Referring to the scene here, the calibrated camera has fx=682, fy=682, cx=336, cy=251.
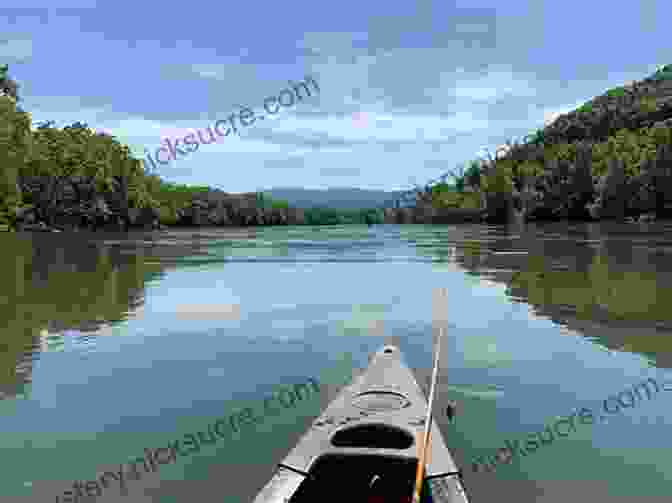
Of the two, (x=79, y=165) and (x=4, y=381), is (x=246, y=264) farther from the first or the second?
(x=79, y=165)

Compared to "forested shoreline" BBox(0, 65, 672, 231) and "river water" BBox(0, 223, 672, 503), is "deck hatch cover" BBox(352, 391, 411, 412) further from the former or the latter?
"forested shoreline" BBox(0, 65, 672, 231)

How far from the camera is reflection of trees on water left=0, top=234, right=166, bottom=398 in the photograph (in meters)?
14.4

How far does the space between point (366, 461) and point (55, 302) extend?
693 inches

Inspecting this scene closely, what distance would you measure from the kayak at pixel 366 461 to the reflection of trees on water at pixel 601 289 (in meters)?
7.89

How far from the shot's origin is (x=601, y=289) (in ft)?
77.9

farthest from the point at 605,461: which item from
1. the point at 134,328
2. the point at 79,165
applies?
the point at 79,165

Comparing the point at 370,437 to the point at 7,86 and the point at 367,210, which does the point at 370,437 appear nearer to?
the point at 7,86

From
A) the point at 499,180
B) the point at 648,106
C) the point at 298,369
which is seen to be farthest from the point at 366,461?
the point at 648,106

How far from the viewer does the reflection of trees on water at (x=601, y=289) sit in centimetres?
1569

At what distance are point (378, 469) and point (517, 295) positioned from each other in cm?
1716

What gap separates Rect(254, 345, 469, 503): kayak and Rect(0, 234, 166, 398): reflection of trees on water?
669 centimetres

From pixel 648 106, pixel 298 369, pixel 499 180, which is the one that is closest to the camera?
pixel 298 369

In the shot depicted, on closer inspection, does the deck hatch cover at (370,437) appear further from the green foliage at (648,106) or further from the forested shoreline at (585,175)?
the green foliage at (648,106)

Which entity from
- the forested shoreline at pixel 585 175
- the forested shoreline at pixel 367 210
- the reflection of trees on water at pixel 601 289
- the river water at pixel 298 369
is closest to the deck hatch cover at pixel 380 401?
the river water at pixel 298 369
